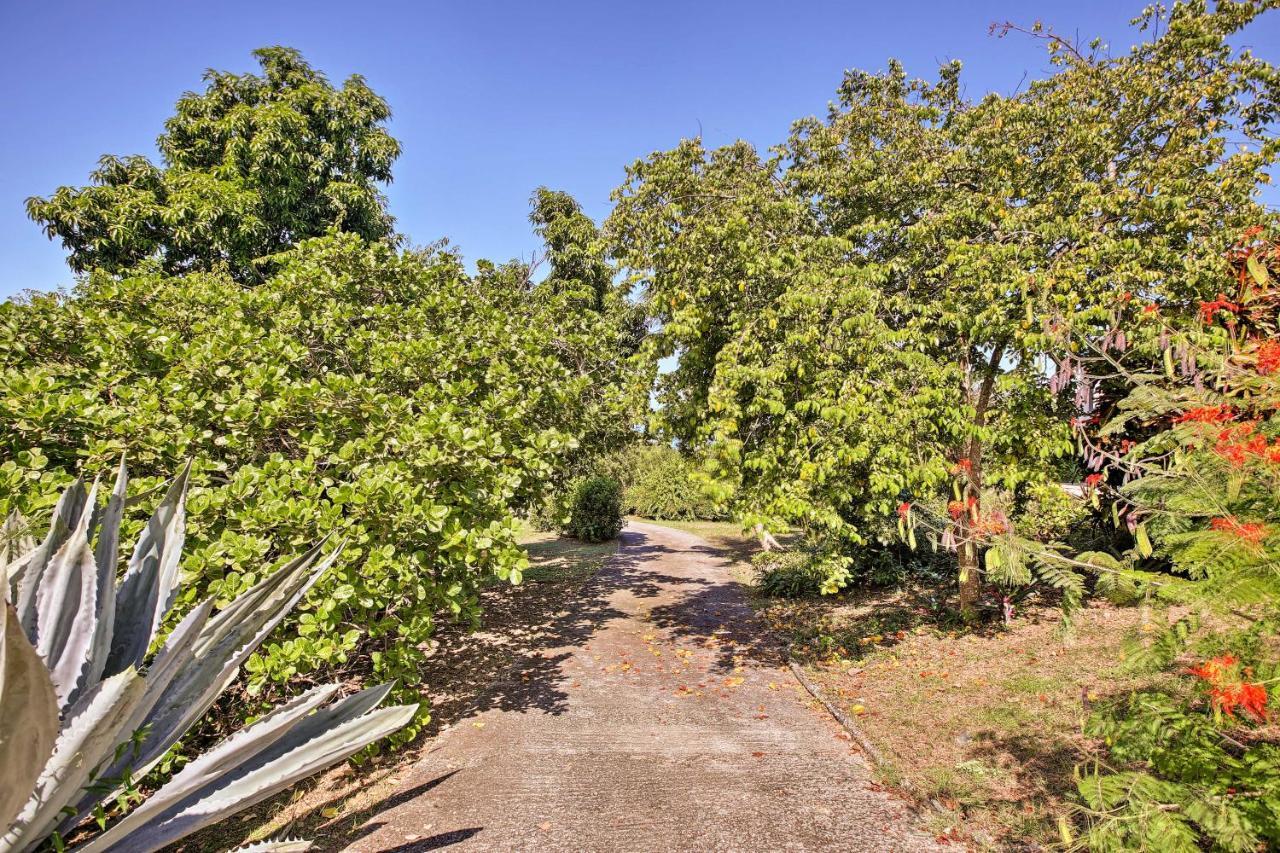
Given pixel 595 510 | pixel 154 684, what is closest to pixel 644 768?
pixel 154 684

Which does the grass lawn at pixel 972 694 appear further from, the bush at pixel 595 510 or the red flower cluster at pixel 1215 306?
the bush at pixel 595 510

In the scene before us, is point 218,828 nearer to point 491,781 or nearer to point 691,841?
point 491,781

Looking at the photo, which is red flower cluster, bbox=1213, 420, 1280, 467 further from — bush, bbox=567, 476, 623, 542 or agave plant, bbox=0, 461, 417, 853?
bush, bbox=567, 476, 623, 542

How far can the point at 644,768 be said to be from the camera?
476 cm

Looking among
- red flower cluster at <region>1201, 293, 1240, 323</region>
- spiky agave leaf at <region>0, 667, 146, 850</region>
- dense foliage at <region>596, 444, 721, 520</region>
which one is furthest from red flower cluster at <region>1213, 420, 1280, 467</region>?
dense foliage at <region>596, 444, 721, 520</region>

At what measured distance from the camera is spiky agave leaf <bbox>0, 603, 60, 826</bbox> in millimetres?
1817

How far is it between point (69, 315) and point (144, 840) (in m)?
4.54

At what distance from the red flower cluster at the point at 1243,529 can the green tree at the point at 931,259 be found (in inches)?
111

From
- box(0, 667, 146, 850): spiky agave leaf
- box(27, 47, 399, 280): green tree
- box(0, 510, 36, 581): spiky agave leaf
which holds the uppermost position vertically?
box(27, 47, 399, 280): green tree

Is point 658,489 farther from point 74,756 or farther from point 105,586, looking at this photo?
point 74,756

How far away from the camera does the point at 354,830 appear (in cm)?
383

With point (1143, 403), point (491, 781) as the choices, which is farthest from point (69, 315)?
point (1143, 403)

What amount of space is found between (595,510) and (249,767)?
17071 mm

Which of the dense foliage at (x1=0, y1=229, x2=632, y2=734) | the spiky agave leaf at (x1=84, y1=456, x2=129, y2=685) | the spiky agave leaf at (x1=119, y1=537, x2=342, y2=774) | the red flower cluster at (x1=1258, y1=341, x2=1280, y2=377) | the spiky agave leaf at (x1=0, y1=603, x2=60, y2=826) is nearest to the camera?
the spiky agave leaf at (x1=0, y1=603, x2=60, y2=826)
